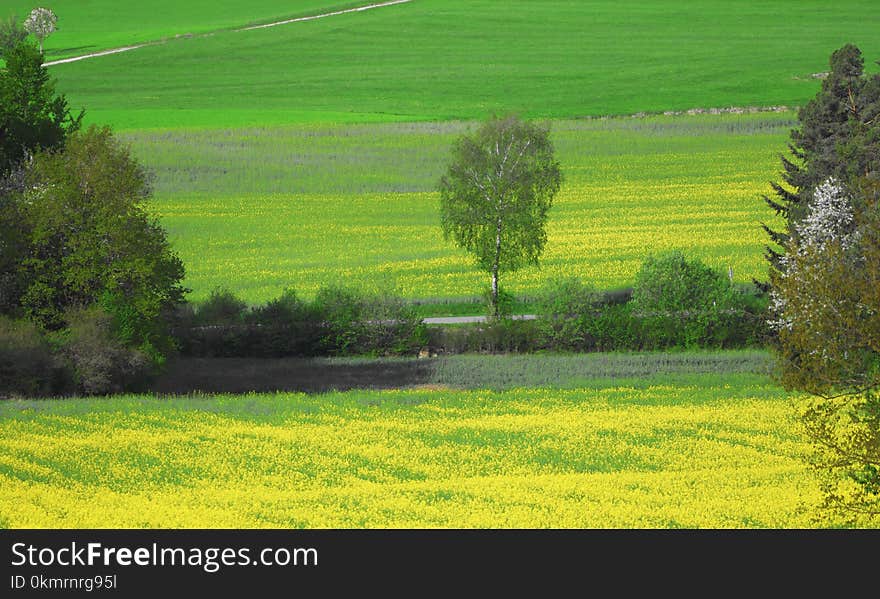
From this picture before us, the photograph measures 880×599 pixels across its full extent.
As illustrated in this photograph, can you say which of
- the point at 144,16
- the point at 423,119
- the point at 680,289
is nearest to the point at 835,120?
the point at 680,289

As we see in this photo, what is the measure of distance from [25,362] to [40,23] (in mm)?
127497

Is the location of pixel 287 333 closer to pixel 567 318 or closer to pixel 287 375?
pixel 287 375

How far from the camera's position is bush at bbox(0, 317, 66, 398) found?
3791 cm

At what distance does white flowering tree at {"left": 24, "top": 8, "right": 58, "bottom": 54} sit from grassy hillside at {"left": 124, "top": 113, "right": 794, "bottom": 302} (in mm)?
61033

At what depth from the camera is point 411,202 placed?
80.5 m

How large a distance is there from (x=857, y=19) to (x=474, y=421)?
Answer: 138 metres

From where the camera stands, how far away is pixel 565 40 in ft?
504

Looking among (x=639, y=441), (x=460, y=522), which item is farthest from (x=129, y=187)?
(x=460, y=522)

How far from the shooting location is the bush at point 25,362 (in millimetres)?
37906

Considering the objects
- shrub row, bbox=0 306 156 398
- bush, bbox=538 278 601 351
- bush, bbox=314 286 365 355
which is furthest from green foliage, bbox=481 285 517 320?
shrub row, bbox=0 306 156 398

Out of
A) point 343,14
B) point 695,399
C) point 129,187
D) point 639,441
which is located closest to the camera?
point 639,441

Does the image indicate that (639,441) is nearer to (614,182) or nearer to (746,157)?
(614,182)

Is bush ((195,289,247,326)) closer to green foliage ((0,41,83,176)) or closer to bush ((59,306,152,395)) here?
bush ((59,306,152,395))

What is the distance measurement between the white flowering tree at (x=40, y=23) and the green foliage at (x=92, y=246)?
398ft
